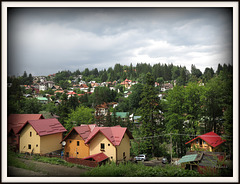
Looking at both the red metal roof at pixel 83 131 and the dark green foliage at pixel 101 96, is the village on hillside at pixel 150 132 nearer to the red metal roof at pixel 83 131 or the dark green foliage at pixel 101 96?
the red metal roof at pixel 83 131

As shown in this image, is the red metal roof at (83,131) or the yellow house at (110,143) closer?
the yellow house at (110,143)

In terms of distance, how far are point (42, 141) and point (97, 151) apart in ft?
8.60

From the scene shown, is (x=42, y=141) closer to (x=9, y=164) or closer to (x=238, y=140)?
(x=9, y=164)

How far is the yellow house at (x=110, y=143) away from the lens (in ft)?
21.9

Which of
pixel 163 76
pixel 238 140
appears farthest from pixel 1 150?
pixel 163 76

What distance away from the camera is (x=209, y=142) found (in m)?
8.65

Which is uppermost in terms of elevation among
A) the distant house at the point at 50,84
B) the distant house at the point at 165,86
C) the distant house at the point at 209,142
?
the distant house at the point at 50,84

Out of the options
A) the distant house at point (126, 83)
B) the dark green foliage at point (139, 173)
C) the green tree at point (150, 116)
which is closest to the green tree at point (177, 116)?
the green tree at point (150, 116)

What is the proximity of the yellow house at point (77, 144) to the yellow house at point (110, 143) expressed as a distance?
89 cm

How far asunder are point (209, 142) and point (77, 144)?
261 inches

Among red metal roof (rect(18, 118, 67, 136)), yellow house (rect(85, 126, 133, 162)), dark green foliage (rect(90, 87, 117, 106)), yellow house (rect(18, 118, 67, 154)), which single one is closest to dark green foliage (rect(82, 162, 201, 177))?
yellow house (rect(85, 126, 133, 162))

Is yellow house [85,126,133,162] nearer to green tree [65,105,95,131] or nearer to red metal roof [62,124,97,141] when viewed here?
red metal roof [62,124,97,141]

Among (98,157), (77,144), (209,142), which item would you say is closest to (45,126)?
(77,144)

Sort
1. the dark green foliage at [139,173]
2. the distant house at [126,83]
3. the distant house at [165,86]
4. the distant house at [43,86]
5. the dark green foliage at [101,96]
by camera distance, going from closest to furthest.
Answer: the dark green foliage at [139,173] → the dark green foliage at [101,96] → the distant house at [165,86] → the distant house at [43,86] → the distant house at [126,83]
